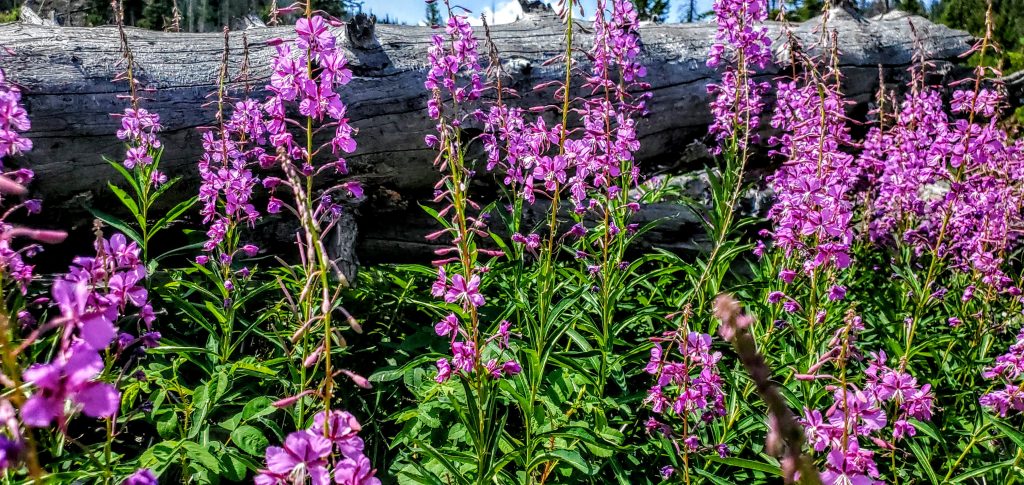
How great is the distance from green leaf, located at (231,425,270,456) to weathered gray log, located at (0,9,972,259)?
6.80 feet

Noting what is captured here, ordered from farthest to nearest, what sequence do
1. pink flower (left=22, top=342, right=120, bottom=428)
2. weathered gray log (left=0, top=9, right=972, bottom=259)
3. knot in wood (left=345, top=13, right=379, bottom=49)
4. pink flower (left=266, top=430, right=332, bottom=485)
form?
knot in wood (left=345, top=13, right=379, bottom=49), weathered gray log (left=0, top=9, right=972, bottom=259), pink flower (left=266, top=430, right=332, bottom=485), pink flower (left=22, top=342, right=120, bottom=428)

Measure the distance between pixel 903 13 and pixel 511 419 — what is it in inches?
255

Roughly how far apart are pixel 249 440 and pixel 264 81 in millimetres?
2563

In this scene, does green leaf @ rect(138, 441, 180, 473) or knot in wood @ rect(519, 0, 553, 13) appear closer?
green leaf @ rect(138, 441, 180, 473)

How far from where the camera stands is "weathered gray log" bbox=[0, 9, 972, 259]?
3.69 metres

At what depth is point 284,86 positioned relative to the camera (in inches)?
79.1

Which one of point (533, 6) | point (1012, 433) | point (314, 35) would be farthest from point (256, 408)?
point (533, 6)

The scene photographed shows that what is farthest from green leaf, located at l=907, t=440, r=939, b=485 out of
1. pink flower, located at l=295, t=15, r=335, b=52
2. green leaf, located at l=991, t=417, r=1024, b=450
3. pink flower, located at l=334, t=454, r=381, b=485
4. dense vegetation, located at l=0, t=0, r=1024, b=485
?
pink flower, located at l=295, t=15, r=335, b=52

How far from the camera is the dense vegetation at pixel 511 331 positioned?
161 centimetres

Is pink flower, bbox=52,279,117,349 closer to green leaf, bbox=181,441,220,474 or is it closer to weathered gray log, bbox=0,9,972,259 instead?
green leaf, bbox=181,441,220,474

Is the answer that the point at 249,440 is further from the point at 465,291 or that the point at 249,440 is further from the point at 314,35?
the point at 314,35

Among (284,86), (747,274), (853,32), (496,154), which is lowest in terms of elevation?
(747,274)

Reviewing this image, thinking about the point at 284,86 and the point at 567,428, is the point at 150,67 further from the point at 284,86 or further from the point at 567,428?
the point at 567,428

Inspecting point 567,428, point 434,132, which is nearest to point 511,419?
point 567,428
